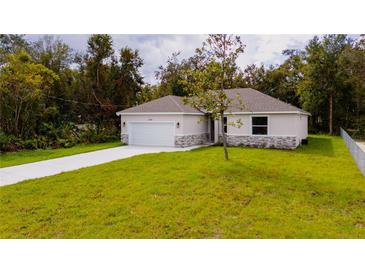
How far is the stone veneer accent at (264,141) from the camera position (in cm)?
1639

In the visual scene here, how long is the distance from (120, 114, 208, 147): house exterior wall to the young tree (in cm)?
569

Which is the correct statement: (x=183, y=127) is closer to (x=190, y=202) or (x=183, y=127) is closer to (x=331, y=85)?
(x=190, y=202)

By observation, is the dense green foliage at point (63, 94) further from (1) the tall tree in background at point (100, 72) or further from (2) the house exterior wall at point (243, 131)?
(2) the house exterior wall at point (243, 131)

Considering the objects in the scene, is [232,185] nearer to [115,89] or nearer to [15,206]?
[15,206]

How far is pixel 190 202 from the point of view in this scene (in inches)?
274

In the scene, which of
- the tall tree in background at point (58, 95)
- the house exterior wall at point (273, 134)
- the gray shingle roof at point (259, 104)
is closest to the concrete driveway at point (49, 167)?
the house exterior wall at point (273, 134)

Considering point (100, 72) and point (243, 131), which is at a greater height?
point (100, 72)

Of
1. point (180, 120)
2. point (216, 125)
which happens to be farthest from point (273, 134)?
point (180, 120)

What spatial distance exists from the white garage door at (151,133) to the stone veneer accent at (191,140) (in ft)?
1.54

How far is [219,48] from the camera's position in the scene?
37.1 feet

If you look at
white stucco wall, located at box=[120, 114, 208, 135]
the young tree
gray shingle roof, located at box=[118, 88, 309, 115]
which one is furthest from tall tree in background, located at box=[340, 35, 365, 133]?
the young tree

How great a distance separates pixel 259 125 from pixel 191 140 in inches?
164

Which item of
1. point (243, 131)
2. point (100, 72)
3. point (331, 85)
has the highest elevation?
point (100, 72)

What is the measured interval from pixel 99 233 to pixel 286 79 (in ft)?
107
